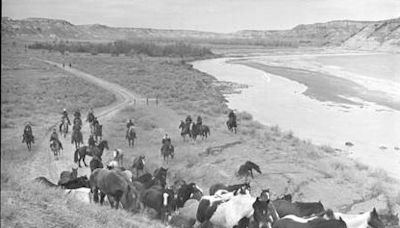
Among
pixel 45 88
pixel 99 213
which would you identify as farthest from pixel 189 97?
pixel 99 213

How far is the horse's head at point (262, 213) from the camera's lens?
29.0ft

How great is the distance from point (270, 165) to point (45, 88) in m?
27.6

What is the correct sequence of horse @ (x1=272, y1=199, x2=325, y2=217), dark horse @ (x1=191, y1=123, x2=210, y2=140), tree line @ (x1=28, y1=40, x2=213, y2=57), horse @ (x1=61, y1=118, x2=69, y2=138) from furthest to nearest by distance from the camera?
tree line @ (x1=28, y1=40, x2=213, y2=57) → horse @ (x1=61, y1=118, x2=69, y2=138) → dark horse @ (x1=191, y1=123, x2=210, y2=140) → horse @ (x1=272, y1=199, x2=325, y2=217)

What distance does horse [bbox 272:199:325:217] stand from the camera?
9.89m

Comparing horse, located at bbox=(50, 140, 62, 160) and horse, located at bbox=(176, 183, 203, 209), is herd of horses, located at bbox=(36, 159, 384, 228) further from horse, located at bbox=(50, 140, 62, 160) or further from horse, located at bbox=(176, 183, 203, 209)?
horse, located at bbox=(50, 140, 62, 160)

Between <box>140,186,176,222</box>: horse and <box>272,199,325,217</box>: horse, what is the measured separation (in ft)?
7.98

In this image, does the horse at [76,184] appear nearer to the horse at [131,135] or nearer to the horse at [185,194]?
the horse at [185,194]

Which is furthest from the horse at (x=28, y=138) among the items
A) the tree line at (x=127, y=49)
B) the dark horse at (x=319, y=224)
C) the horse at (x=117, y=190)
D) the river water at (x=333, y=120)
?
the tree line at (x=127, y=49)

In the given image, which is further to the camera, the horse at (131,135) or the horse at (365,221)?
the horse at (131,135)

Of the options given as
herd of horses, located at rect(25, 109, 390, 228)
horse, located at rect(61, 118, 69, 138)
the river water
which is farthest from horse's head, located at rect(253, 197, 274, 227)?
horse, located at rect(61, 118, 69, 138)

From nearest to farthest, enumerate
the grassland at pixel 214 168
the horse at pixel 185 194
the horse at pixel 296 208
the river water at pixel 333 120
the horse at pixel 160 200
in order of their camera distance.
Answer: the grassland at pixel 214 168, the horse at pixel 296 208, the horse at pixel 160 200, the horse at pixel 185 194, the river water at pixel 333 120

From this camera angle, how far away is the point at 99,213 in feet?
27.4

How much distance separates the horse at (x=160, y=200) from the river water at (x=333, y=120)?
10177mm

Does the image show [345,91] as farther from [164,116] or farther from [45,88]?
[45,88]
